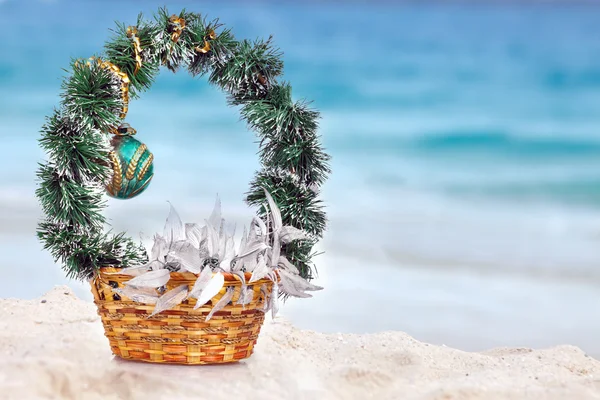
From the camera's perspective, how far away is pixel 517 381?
102 inches

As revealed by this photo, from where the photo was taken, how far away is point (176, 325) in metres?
2.14

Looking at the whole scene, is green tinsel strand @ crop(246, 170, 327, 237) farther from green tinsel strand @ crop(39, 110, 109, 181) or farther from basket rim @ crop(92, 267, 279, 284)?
green tinsel strand @ crop(39, 110, 109, 181)

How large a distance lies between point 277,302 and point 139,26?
38.4 inches

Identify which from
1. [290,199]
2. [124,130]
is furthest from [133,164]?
[290,199]

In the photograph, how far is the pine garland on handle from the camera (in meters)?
2.10

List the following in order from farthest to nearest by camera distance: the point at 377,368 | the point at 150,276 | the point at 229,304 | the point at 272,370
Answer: the point at 377,368, the point at 272,370, the point at 229,304, the point at 150,276

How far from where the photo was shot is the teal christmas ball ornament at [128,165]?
2.18 meters

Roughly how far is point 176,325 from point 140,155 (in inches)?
20.9

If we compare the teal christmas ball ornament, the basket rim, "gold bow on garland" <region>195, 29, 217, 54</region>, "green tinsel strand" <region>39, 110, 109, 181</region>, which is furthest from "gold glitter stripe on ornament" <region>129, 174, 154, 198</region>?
"gold bow on garland" <region>195, 29, 217, 54</region>

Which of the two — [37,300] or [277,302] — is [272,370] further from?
[37,300]

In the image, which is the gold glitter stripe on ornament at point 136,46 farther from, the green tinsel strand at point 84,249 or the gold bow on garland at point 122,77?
the green tinsel strand at point 84,249

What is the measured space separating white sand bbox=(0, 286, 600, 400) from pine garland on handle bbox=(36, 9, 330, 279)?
384mm

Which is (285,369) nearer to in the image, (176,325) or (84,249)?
(176,325)

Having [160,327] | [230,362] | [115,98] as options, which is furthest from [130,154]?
[230,362]
